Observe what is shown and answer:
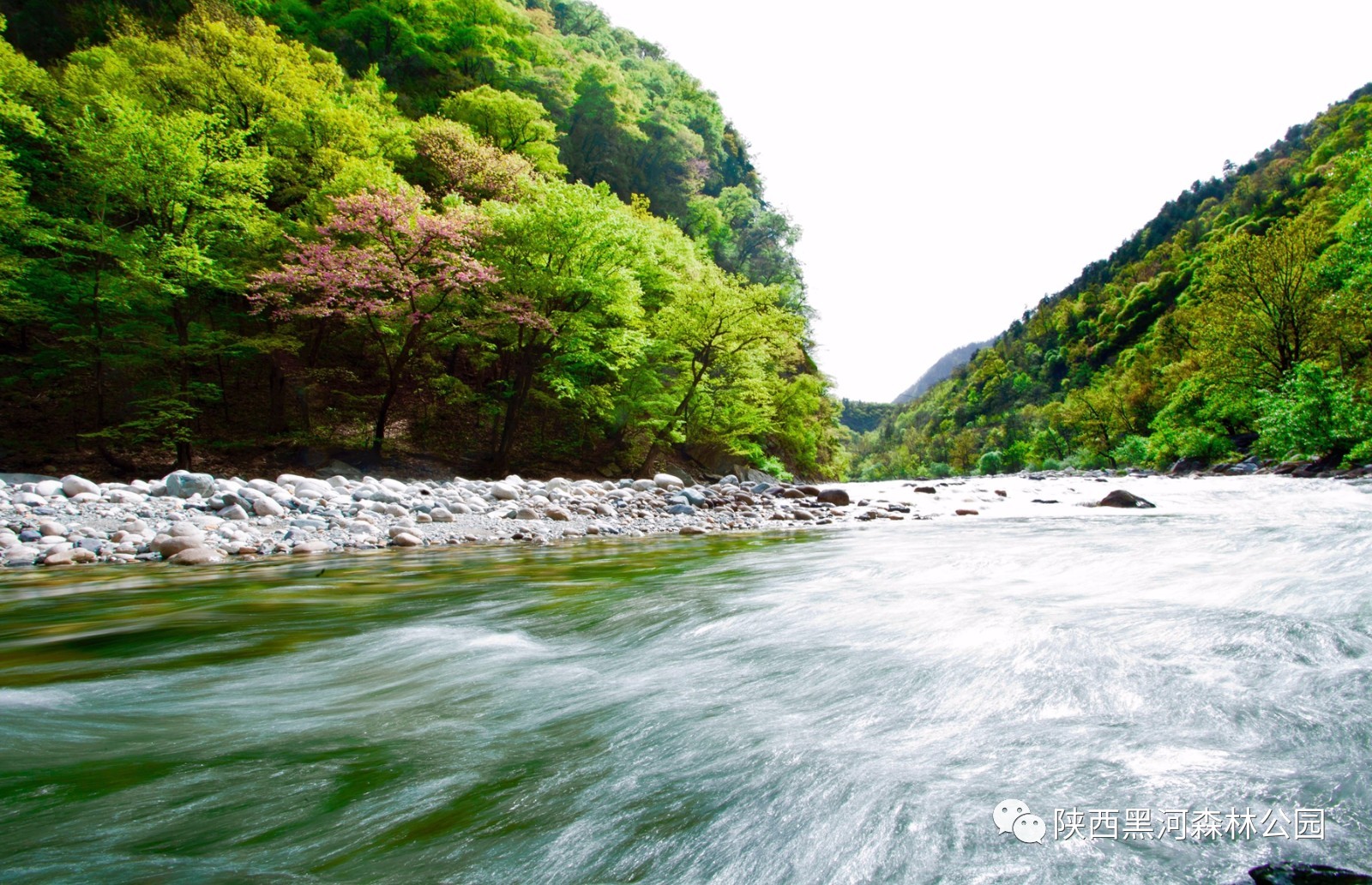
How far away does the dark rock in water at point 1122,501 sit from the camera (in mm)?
10859

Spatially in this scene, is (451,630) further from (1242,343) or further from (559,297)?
(1242,343)

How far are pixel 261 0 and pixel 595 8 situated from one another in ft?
127

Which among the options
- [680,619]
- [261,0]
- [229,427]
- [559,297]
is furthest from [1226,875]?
[261,0]

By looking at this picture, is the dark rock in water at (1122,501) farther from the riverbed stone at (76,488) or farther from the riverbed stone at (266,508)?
the riverbed stone at (76,488)

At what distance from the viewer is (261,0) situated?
23469 millimetres

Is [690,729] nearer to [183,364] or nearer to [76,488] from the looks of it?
[76,488]

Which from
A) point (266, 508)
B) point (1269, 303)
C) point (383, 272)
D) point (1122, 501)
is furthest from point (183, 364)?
point (1269, 303)

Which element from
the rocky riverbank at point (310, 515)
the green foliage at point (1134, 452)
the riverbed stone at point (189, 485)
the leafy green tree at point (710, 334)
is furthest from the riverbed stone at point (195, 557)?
the green foliage at point (1134, 452)

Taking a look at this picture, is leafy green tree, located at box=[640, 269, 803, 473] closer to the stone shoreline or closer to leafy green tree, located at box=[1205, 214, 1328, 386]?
the stone shoreline

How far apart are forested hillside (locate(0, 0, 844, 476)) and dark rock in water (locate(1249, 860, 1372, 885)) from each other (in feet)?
43.9

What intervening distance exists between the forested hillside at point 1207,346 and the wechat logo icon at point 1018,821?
68.2 feet

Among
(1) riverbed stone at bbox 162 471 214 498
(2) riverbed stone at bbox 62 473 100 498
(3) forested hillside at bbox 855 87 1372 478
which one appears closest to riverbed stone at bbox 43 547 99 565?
(1) riverbed stone at bbox 162 471 214 498

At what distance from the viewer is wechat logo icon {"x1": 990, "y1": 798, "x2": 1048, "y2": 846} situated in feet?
3.94

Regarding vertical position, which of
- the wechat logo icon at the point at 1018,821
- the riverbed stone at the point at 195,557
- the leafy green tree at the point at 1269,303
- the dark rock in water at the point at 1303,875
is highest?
the leafy green tree at the point at 1269,303
